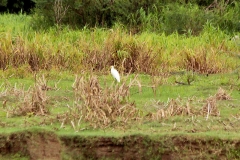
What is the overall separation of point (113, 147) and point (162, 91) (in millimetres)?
2251

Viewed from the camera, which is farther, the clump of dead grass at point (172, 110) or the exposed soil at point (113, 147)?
the clump of dead grass at point (172, 110)

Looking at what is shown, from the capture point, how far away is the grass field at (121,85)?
17.2ft

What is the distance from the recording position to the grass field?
5.25m

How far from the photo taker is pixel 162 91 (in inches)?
280

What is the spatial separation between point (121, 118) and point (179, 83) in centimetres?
253

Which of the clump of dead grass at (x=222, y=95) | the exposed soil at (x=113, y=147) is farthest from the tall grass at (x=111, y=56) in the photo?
the exposed soil at (x=113, y=147)

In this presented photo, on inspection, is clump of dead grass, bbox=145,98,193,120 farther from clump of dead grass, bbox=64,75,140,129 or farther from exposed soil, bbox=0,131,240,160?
exposed soil, bbox=0,131,240,160

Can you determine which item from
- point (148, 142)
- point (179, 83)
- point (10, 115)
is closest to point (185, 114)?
point (148, 142)

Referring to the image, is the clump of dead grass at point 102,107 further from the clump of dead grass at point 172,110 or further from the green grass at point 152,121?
the clump of dead grass at point 172,110

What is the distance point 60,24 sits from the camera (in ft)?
40.0

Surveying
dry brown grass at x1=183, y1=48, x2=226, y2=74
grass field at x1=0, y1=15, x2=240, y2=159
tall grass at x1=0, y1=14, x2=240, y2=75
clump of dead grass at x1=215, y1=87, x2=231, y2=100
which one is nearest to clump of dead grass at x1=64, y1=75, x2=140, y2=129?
grass field at x1=0, y1=15, x2=240, y2=159

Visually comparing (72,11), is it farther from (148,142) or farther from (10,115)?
(148,142)

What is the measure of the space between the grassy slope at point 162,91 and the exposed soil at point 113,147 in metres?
0.08

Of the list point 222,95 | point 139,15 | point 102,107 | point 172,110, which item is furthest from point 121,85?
point 139,15
